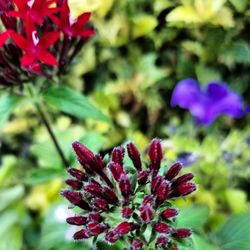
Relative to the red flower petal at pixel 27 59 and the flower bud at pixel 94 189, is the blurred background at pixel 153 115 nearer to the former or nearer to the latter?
the red flower petal at pixel 27 59

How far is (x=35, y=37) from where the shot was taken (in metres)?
1.33

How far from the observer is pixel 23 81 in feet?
4.77

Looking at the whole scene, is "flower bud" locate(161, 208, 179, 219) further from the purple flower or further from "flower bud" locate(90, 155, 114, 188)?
the purple flower

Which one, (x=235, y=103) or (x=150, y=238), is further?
(x=235, y=103)

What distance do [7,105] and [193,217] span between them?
0.55 meters

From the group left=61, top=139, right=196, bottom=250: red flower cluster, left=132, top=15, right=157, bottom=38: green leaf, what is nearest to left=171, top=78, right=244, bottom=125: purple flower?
left=132, top=15, right=157, bottom=38: green leaf

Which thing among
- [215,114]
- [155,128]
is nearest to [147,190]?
[215,114]

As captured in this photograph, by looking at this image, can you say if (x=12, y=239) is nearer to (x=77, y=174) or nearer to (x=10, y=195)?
(x=10, y=195)

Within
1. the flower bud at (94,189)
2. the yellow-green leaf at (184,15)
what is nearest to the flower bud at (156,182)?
the flower bud at (94,189)

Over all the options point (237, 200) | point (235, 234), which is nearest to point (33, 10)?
point (235, 234)

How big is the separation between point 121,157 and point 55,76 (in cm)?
46

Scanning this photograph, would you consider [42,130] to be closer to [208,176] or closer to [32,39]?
[208,176]

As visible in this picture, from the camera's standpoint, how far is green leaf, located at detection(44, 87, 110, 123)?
1.49 metres

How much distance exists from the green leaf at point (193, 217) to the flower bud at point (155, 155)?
0.33m
